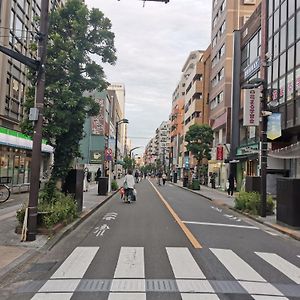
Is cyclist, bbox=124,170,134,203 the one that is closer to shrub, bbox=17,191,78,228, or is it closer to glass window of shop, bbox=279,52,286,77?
shrub, bbox=17,191,78,228

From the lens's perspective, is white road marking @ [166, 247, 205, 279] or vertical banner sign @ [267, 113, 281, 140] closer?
white road marking @ [166, 247, 205, 279]

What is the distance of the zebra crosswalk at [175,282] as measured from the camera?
626cm

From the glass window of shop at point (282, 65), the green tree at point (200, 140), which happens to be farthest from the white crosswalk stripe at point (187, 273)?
the green tree at point (200, 140)

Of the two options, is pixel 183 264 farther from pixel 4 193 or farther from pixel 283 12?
pixel 283 12

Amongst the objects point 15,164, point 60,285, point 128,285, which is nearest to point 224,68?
point 15,164

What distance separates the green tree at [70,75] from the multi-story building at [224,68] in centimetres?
3282

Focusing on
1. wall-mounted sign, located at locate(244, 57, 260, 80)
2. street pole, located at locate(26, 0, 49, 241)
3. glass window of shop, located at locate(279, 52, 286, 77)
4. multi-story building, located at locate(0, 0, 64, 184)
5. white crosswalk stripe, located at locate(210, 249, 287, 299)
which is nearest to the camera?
white crosswalk stripe, located at locate(210, 249, 287, 299)

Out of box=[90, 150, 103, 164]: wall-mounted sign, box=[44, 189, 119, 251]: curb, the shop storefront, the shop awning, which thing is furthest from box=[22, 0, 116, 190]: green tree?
box=[90, 150, 103, 164]: wall-mounted sign

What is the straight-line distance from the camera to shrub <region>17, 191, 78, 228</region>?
1128 cm

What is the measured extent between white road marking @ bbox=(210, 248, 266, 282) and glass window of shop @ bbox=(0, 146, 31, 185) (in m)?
20.4

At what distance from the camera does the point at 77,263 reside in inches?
328

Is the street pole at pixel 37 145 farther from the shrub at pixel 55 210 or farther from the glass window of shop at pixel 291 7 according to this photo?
the glass window of shop at pixel 291 7

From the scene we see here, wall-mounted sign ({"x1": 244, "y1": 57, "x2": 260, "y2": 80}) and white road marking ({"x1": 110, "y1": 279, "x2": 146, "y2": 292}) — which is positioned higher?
wall-mounted sign ({"x1": 244, "y1": 57, "x2": 260, "y2": 80})

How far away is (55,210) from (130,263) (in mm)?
4152
